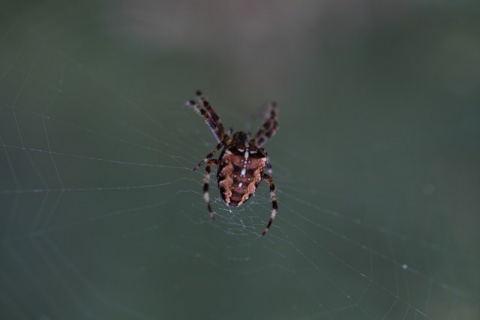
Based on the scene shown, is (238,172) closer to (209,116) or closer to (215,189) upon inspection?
(209,116)

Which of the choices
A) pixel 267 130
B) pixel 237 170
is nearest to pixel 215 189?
pixel 267 130

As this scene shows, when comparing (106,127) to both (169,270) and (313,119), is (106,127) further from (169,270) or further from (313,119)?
(313,119)

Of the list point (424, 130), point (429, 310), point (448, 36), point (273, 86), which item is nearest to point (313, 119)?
point (273, 86)

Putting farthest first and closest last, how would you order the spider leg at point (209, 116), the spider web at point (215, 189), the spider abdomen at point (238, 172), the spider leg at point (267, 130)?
1. the spider web at point (215, 189)
2. the spider leg at point (267, 130)
3. the spider leg at point (209, 116)
4. the spider abdomen at point (238, 172)

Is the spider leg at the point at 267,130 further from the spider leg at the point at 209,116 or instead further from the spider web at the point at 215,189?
the spider web at the point at 215,189

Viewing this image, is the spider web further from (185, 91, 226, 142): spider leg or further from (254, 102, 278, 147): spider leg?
(254, 102, 278, 147): spider leg

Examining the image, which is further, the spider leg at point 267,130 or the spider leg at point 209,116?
the spider leg at point 267,130

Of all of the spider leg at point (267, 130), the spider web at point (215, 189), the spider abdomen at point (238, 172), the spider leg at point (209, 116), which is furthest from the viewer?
the spider web at point (215, 189)

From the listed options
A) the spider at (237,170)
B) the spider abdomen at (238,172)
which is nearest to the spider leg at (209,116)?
the spider at (237,170)
